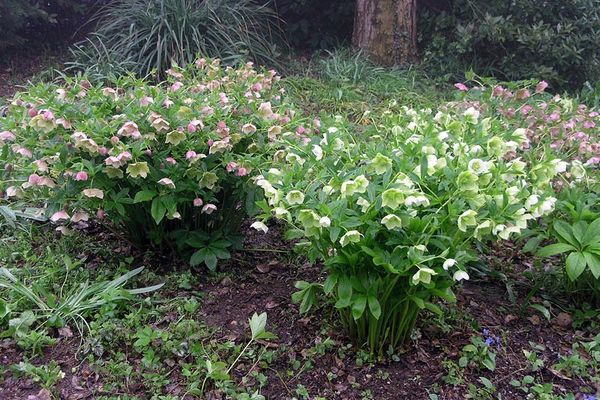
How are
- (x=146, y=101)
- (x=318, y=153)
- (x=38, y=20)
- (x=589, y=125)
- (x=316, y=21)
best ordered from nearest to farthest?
(x=318, y=153), (x=146, y=101), (x=589, y=125), (x=38, y=20), (x=316, y=21)

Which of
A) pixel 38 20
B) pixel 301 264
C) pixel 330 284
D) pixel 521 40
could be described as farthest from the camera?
pixel 38 20

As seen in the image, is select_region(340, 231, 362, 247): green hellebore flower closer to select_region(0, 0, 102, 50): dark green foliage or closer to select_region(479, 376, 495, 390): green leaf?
select_region(479, 376, 495, 390): green leaf

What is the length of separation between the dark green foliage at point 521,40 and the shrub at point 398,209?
150 inches

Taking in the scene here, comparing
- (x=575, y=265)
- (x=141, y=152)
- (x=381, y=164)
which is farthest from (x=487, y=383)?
(x=141, y=152)

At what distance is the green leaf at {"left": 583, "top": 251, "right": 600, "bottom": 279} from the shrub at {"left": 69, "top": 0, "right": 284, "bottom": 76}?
145 inches

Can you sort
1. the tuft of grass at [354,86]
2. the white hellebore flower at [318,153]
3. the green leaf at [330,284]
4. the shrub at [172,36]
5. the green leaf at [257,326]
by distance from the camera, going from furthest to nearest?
1. the shrub at [172,36]
2. the tuft of grass at [354,86]
3. the green leaf at [257,326]
4. the white hellebore flower at [318,153]
5. the green leaf at [330,284]

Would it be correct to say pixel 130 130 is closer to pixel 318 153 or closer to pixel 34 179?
Answer: pixel 34 179

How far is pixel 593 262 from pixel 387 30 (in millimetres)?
4121

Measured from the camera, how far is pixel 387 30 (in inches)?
228

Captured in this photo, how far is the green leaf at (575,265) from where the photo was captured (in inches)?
83.7

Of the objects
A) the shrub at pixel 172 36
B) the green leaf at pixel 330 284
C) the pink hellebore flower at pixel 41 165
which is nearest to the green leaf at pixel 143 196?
the pink hellebore flower at pixel 41 165

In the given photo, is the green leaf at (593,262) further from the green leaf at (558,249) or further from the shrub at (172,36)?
the shrub at (172,36)

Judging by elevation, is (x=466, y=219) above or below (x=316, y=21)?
above

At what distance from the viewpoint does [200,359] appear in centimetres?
213
